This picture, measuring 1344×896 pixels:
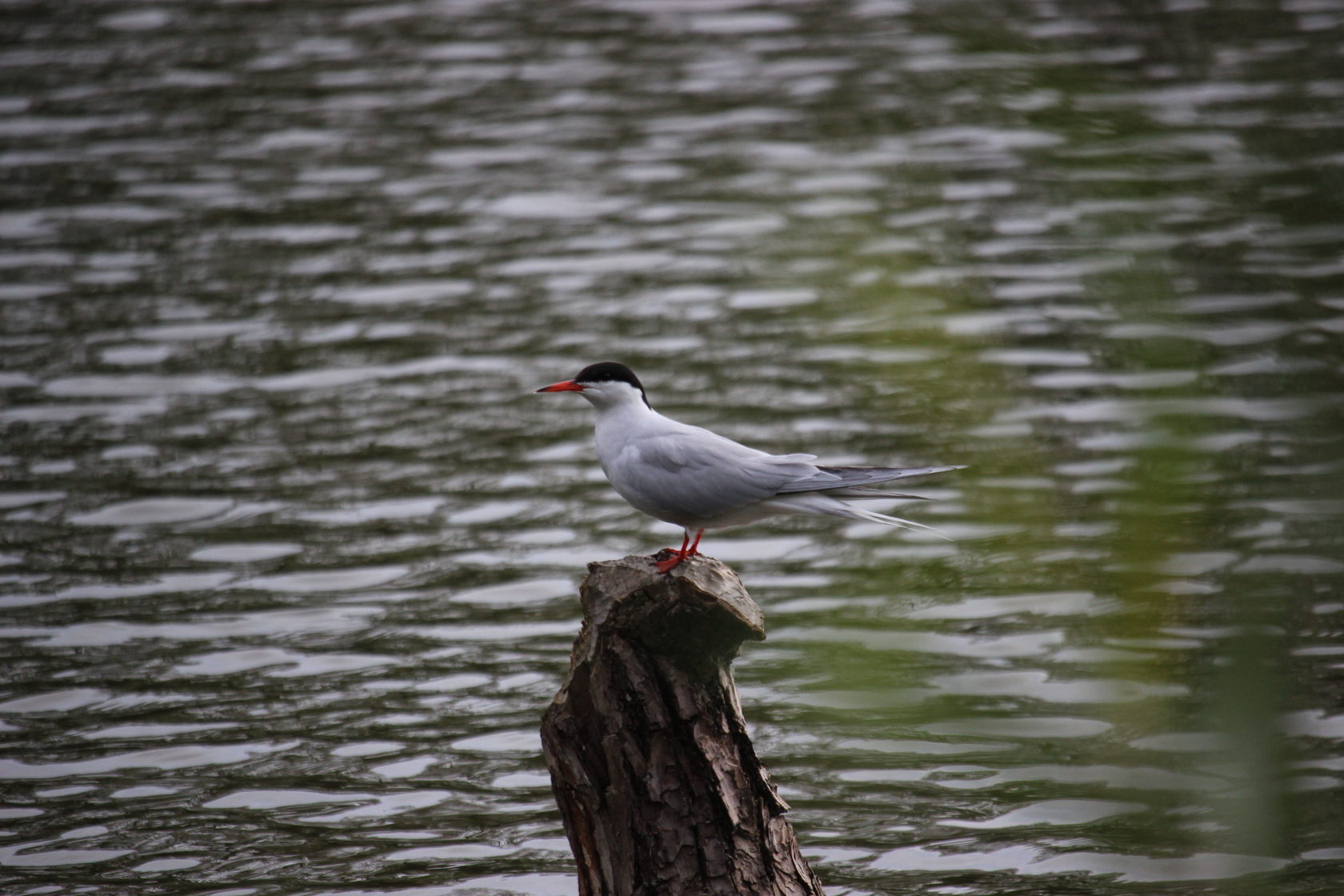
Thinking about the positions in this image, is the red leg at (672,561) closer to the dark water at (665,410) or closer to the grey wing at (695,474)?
the grey wing at (695,474)

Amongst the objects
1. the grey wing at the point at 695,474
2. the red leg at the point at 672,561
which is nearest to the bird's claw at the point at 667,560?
the red leg at the point at 672,561

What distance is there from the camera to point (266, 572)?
8.40 metres

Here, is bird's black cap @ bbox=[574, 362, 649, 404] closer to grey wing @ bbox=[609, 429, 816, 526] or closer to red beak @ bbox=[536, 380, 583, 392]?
red beak @ bbox=[536, 380, 583, 392]

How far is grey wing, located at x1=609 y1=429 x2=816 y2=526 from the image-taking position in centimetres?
409

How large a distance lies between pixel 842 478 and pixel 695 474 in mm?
645

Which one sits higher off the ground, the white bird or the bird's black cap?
the bird's black cap

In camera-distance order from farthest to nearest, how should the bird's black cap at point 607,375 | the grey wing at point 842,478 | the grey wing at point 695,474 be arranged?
the bird's black cap at point 607,375
the grey wing at point 695,474
the grey wing at point 842,478

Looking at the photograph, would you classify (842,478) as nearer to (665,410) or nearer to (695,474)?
(695,474)

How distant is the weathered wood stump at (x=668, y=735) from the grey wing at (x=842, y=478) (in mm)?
353

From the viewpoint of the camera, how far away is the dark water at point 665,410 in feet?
3.16

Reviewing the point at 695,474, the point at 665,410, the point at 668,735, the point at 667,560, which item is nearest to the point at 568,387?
the point at 695,474

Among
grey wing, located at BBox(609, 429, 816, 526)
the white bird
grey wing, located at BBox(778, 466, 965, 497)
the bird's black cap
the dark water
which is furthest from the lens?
the bird's black cap

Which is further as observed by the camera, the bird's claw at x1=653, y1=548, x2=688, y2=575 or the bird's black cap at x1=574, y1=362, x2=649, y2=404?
the bird's black cap at x1=574, y1=362, x2=649, y2=404

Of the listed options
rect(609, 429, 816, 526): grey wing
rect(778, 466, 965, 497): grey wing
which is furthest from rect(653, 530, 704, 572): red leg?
rect(778, 466, 965, 497): grey wing
